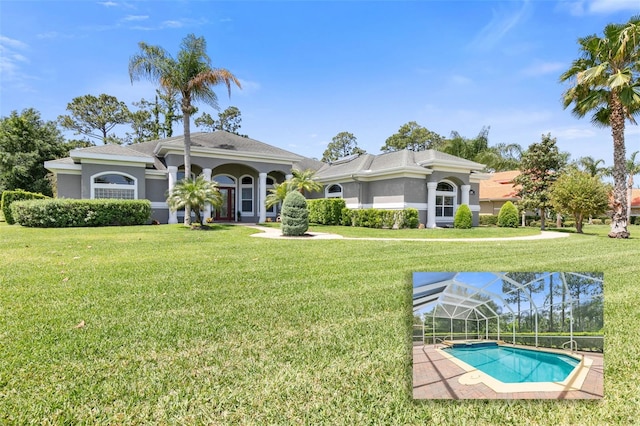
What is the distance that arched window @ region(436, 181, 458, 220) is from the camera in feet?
76.1

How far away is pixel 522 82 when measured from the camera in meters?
14.2

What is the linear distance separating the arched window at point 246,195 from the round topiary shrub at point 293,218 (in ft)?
38.0

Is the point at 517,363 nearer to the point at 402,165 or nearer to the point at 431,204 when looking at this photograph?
the point at 402,165

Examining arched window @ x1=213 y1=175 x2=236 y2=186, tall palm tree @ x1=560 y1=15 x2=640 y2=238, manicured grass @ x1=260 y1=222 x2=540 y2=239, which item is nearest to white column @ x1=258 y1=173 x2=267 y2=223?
arched window @ x1=213 y1=175 x2=236 y2=186

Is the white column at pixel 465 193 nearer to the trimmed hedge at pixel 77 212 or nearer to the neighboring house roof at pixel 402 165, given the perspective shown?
the neighboring house roof at pixel 402 165

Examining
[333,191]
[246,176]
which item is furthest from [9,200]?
[333,191]

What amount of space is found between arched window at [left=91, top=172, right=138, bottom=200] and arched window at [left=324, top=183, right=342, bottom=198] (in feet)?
43.2

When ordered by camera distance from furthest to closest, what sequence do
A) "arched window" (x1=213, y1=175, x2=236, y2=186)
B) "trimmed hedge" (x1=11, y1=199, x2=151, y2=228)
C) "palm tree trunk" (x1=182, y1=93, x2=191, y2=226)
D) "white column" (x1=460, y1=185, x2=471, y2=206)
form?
Answer: "arched window" (x1=213, y1=175, x2=236, y2=186) < "white column" (x1=460, y1=185, x2=471, y2=206) < "palm tree trunk" (x1=182, y1=93, x2=191, y2=226) < "trimmed hedge" (x1=11, y1=199, x2=151, y2=228)

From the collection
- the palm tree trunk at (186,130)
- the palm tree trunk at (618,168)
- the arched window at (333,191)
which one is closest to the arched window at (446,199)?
the arched window at (333,191)

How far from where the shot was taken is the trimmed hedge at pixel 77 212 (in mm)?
16328

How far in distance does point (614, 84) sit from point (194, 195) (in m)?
20.0

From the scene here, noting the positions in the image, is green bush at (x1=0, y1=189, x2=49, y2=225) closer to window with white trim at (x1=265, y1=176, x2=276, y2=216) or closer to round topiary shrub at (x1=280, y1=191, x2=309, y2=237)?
window with white trim at (x1=265, y1=176, x2=276, y2=216)

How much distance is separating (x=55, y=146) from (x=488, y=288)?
134ft

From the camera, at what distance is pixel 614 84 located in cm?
1577
